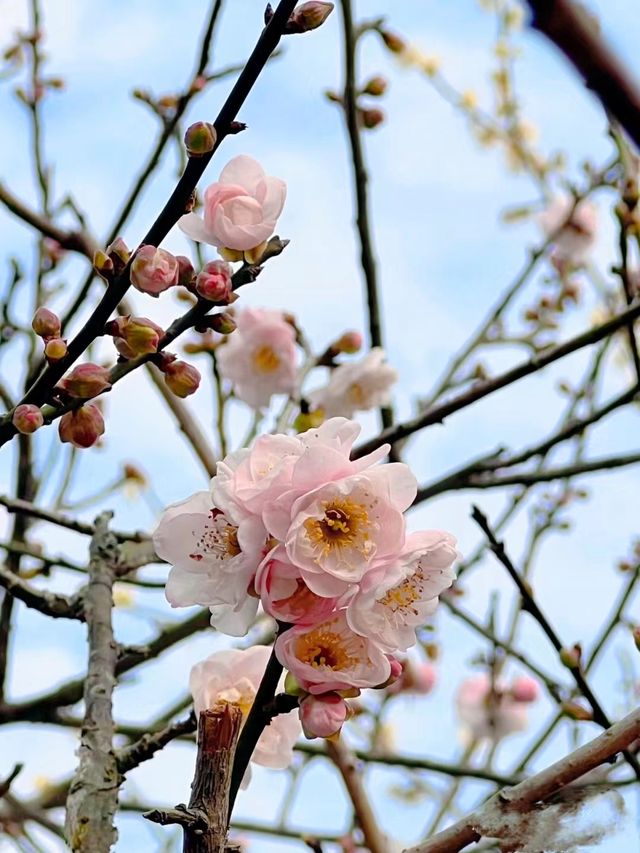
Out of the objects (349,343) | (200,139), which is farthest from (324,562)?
(349,343)

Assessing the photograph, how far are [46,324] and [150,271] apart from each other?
0.14 m

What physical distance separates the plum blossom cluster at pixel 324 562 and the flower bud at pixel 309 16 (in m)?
0.37

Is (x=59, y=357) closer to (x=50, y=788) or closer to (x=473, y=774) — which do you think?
(x=473, y=774)

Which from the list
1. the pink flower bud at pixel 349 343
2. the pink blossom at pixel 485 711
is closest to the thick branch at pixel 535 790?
the pink flower bud at pixel 349 343

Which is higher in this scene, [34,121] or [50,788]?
[34,121]

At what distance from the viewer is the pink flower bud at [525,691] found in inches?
160

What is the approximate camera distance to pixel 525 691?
408cm

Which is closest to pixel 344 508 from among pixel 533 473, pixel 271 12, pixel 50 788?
pixel 271 12

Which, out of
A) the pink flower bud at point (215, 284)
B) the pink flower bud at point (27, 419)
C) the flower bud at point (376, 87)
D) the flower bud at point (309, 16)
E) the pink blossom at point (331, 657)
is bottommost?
the pink blossom at point (331, 657)

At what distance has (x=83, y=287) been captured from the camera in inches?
95.4

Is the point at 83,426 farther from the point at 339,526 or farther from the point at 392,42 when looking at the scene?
the point at 392,42

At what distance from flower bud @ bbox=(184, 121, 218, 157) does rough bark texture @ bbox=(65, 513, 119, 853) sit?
703mm

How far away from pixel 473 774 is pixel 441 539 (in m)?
1.43

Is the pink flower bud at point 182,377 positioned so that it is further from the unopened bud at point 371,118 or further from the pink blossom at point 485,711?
the pink blossom at point 485,711
